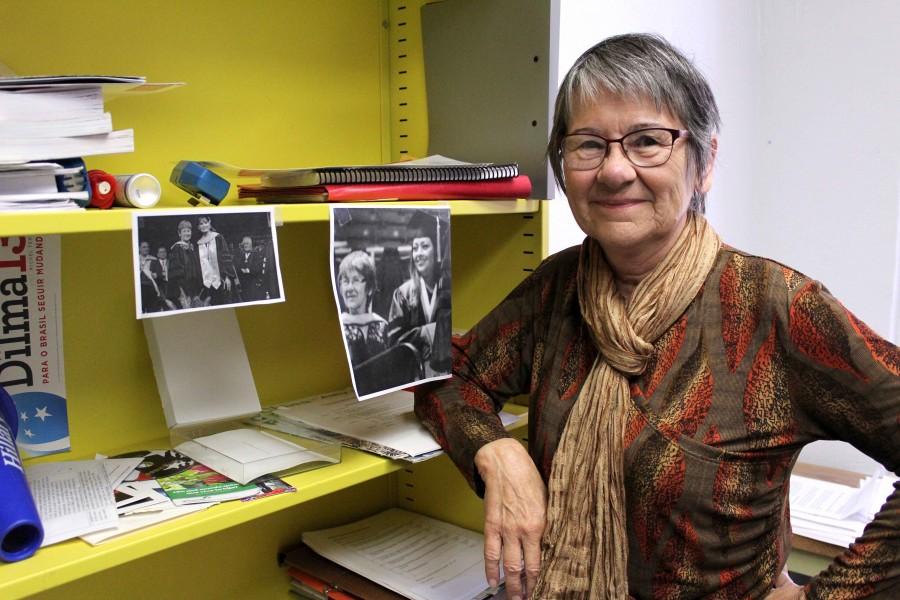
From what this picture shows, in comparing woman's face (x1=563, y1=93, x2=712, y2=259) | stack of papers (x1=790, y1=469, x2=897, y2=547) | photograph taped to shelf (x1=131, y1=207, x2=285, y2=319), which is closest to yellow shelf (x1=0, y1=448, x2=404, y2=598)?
photograph taped to shelf (x1=131, y1=207, x2=285, y2=319)

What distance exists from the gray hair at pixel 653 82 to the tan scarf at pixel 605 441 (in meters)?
0.13

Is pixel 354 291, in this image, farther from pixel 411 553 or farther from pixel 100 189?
pixel 411 553

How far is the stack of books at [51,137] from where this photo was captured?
732mm

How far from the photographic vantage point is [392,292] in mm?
1039

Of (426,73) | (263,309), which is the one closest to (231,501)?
(263,309)

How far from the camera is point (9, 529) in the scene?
719mm

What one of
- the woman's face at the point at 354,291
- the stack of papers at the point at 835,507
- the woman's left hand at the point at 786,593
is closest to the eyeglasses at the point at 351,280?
the woman's face at the point at 354,291

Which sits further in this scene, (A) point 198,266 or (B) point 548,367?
(B) point 548,367

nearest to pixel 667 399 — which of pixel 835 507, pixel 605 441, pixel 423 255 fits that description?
pixel 605 441

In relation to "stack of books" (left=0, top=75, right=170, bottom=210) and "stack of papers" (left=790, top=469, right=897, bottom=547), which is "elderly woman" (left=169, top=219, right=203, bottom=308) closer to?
"stack of books" (left=0, top=75, right=170, bottom=210)

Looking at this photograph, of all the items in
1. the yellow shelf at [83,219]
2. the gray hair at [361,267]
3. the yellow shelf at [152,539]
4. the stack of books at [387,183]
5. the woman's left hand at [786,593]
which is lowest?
the woman's left hand at [786,593]

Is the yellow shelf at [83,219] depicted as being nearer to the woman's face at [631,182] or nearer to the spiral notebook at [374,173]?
the spiral notebook at [374,173]

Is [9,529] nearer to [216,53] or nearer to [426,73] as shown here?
[216,53]

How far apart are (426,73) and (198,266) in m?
0.69
